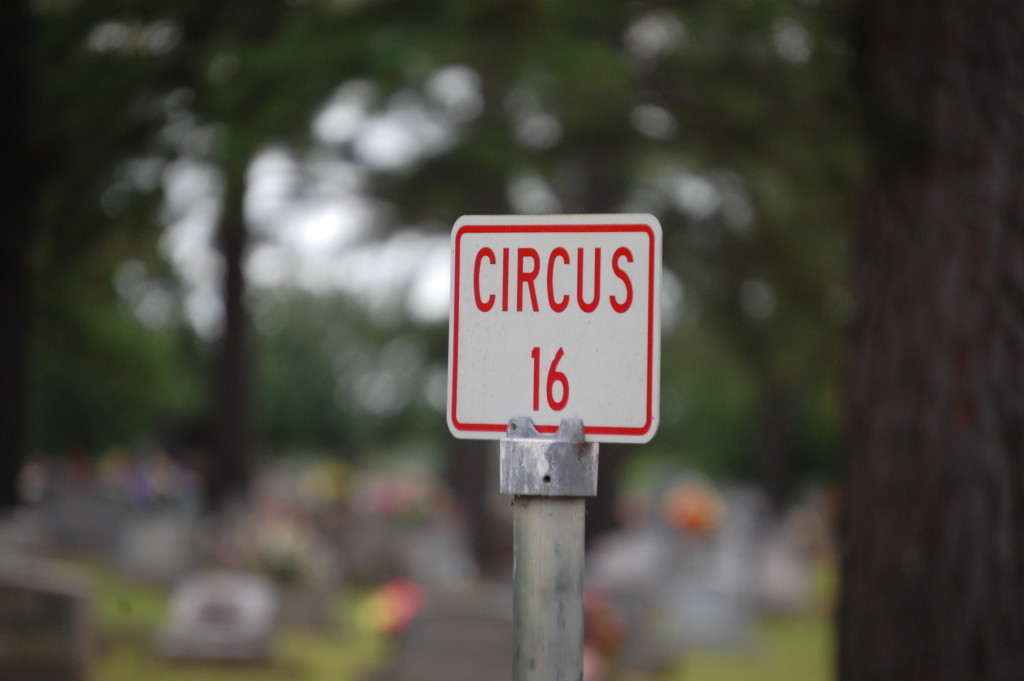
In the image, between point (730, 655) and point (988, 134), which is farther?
point (730, 655)

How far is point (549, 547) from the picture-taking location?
2408 mm

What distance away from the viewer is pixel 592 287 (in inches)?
97.7

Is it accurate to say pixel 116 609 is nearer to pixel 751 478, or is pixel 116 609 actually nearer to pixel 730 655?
pixel 730 655

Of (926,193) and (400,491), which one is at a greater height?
(926,193)

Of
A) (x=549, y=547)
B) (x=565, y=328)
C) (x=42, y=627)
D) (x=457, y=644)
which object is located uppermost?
(x=565, y=328)

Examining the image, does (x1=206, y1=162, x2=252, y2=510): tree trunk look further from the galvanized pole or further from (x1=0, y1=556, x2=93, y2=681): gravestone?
the galvanized pole

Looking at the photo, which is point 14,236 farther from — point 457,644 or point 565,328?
point 565,328

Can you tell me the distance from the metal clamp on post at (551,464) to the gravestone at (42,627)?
5.72 meters

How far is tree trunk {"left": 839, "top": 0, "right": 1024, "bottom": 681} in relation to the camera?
480 cm

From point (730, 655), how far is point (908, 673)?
8.83 meters

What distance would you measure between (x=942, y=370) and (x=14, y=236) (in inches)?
301

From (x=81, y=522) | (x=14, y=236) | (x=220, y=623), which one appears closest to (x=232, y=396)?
(x=81, y=522)

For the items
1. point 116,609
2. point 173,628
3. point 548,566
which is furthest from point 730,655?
point 548,566

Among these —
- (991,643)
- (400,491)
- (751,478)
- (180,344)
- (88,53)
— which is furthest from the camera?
(751,478)
